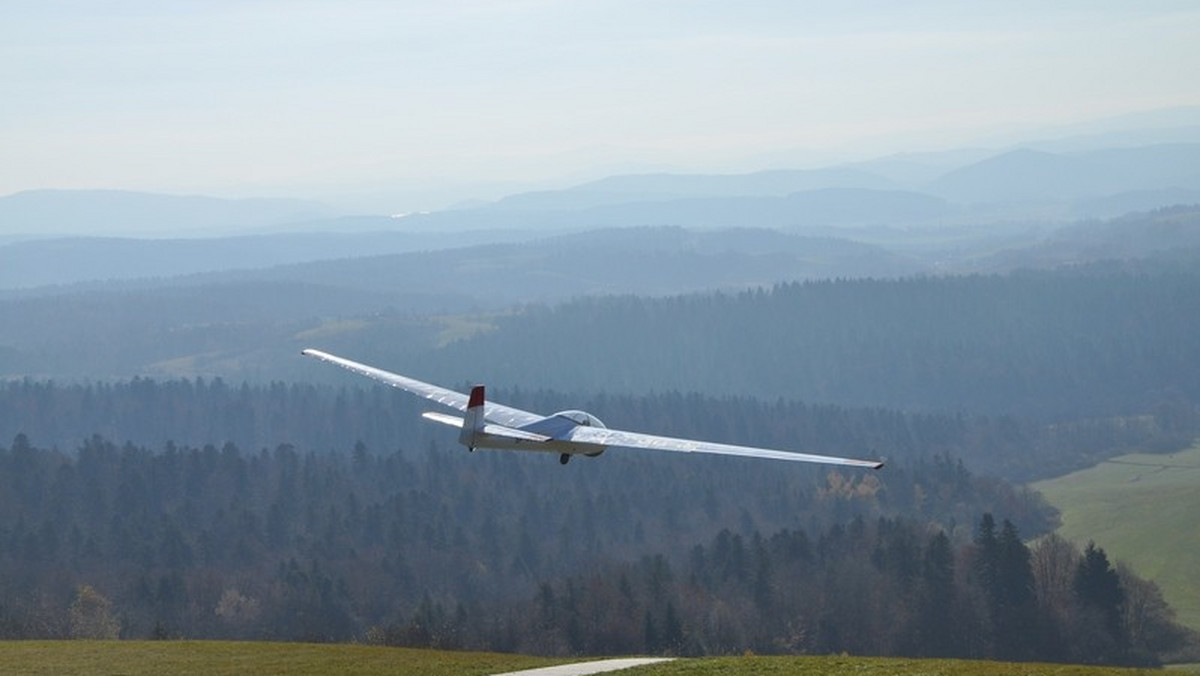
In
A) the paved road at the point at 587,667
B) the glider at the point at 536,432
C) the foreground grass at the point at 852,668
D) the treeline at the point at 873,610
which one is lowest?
the treeline at the point at 873,610

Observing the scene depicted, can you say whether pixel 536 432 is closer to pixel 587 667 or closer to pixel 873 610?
pixel 587 667

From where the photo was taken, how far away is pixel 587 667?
230ft

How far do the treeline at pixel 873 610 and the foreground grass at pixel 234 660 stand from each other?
63.0 metres

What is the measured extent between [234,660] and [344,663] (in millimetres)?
5980

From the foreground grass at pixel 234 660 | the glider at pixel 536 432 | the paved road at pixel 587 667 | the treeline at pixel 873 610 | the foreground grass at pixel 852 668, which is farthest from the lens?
the treeline at pixel 873 610

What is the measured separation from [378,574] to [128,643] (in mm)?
115762

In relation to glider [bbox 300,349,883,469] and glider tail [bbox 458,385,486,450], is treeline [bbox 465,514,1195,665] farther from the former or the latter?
glider tail [bbox 458,385,486,450]

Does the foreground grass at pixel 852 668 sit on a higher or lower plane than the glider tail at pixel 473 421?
lower

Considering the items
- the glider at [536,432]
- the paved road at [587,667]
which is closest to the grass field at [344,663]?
the paved road at [587,667]

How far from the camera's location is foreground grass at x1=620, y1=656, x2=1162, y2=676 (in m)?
60.9

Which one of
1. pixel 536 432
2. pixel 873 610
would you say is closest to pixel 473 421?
pixel 536 432

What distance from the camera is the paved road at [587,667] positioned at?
222 ft

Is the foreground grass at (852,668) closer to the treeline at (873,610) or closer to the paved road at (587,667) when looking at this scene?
the paved road at (587,667)

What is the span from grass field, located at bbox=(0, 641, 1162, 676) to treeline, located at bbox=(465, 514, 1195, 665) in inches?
2502
